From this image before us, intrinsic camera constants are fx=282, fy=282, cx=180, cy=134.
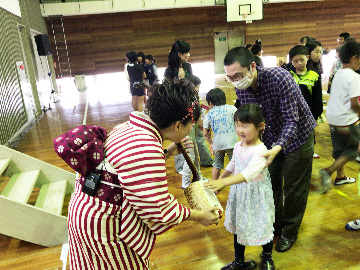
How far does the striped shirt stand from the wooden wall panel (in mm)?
11944

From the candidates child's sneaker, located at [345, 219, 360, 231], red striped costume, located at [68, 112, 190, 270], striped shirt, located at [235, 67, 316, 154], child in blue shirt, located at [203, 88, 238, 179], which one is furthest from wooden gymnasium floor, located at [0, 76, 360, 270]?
red striped costume, located at [68, 112, 190, 270]

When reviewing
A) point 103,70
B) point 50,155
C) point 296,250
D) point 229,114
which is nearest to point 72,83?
point 103,70

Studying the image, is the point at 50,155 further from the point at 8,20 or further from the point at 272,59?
the point at 272,59

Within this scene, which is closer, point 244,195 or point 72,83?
point 244,195

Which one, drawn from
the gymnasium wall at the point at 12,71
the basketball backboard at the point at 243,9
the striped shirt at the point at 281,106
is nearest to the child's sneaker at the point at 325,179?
the striped shirt at the point at 281,106

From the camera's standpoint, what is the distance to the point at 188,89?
105 centimetres

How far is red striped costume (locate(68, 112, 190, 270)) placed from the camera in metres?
0.93

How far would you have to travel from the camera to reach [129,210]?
1015 millimetres

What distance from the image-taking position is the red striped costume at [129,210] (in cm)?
93

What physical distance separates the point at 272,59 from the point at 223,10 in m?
3.67

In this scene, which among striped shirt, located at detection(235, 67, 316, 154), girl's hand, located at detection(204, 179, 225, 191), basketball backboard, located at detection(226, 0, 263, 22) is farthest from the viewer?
basketball backboard, located at detection(226, 0, 263, 22)

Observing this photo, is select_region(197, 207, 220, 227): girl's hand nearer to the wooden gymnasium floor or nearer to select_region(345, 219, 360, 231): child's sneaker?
the wooden gymnasium floor

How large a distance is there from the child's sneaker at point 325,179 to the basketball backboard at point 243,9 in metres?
11.1

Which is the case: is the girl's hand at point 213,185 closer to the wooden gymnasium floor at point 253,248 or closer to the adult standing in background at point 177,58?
the wooden gymnasium floor at point 253,248
